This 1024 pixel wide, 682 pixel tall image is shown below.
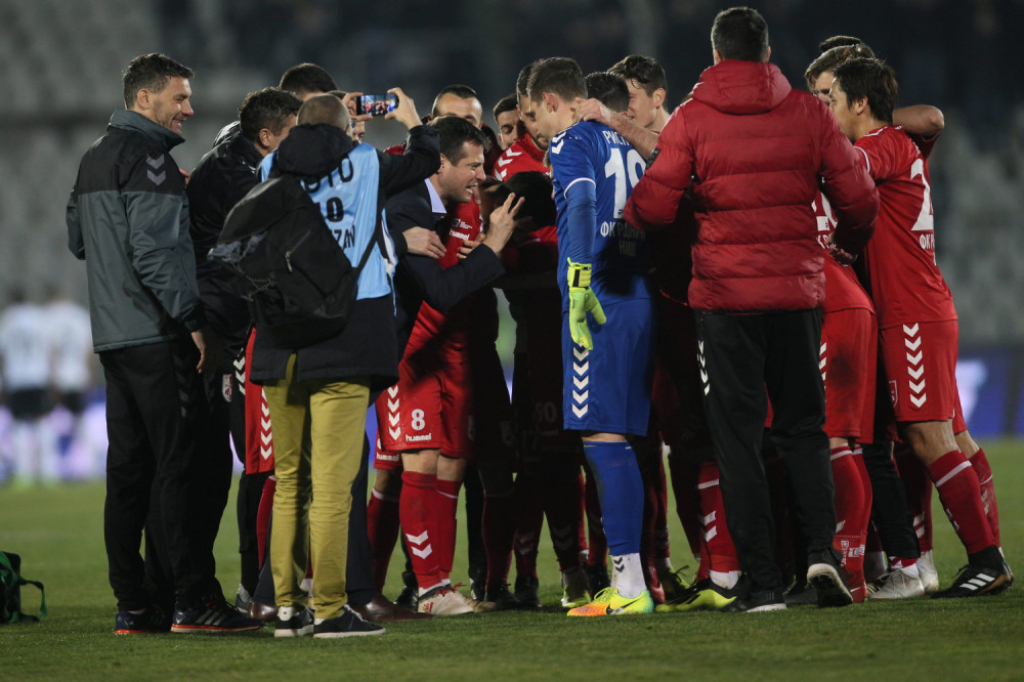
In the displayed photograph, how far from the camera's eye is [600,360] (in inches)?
188

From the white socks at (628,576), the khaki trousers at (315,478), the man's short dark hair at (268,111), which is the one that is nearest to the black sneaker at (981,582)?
the white socks at (628,576)

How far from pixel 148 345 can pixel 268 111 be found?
41.5 inches

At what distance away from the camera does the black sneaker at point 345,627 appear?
4230mm

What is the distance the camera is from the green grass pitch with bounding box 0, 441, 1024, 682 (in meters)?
3.42

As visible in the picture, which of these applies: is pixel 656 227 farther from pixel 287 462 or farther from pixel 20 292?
pixel 20 292

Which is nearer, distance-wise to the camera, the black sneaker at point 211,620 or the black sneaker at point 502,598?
the black sneaker at point 211,620

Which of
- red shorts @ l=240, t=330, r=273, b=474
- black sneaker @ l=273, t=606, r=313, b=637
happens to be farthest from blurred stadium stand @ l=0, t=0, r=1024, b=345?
Answer: black sneaker @ l=273, t=606, r=313, b=637

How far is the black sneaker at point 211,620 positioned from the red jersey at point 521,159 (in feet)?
7.55

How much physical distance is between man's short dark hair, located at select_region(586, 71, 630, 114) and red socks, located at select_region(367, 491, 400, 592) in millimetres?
1902

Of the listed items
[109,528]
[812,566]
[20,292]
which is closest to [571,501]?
[812,566]

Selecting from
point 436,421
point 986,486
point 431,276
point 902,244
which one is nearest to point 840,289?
point 902,244

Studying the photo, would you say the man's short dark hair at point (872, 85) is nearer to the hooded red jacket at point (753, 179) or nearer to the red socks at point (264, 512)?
Answer: the hooded red jacket at point (753, 179)

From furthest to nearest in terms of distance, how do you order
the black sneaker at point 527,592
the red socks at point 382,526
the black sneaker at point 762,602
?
1. the red socks at point 382,526
2. the black sneaker at point 527,592
3. the black sneaker at point 762,602

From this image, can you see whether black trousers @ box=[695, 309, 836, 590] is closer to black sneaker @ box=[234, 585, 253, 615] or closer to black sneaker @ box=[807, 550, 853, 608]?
black sneaker @ box=[807, 550, 853, 608]
